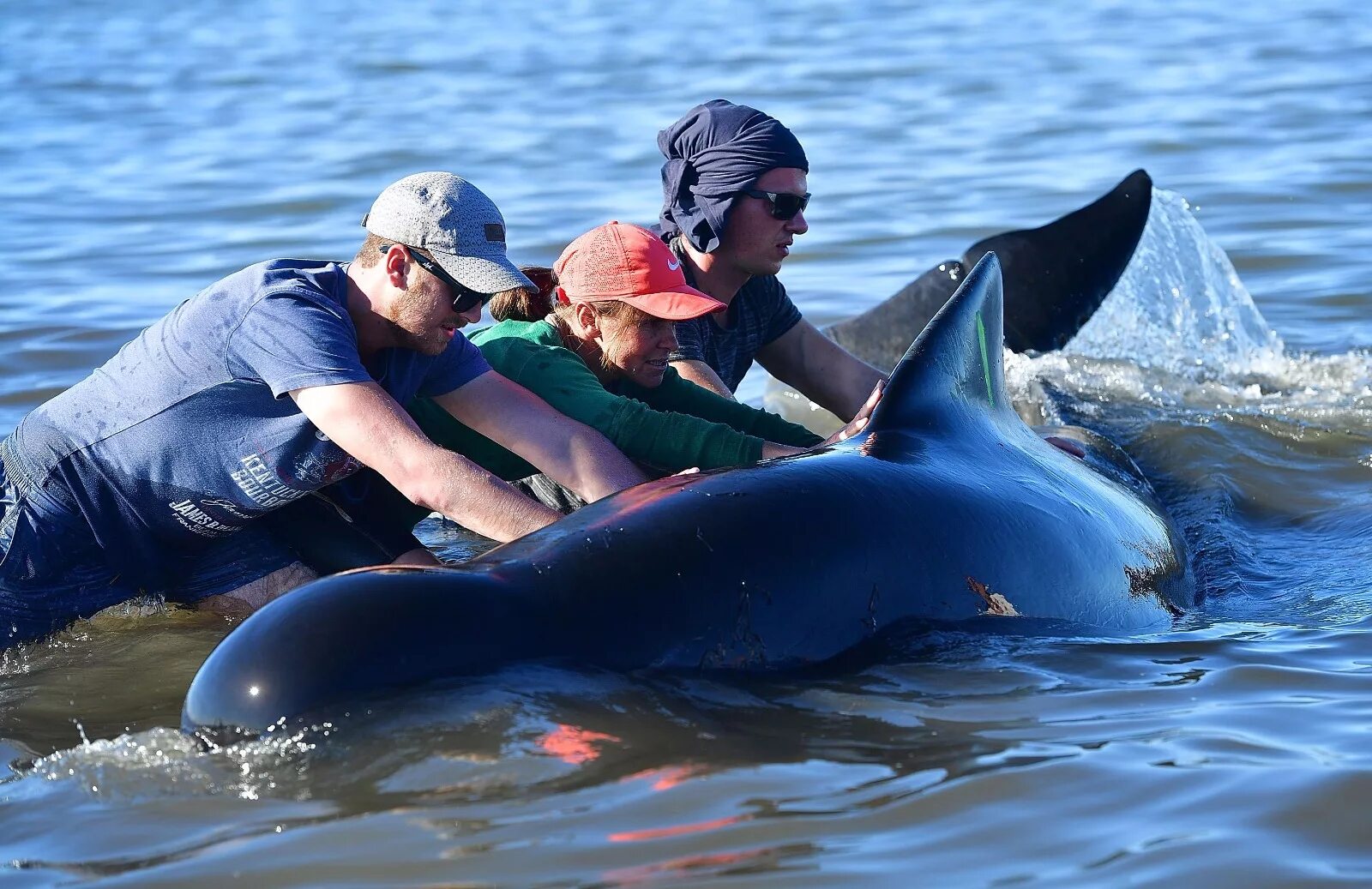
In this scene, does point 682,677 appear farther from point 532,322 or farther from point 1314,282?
point 1314,282

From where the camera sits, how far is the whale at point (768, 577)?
3.92 metres

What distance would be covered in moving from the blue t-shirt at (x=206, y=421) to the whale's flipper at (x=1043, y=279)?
13.2 feet

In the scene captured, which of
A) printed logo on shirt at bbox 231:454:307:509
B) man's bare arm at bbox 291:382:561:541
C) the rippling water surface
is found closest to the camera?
the rippling water surface

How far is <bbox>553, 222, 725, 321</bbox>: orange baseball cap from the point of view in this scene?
604cm

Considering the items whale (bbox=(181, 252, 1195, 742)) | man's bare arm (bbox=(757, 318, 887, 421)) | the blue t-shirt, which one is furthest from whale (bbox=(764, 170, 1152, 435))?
the blue t-shirt

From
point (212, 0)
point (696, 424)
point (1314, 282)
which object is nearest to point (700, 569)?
point (696, 424)

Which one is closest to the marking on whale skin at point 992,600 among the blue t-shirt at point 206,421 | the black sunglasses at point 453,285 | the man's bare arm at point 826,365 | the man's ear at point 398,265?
the black sunglasses at point 453,285

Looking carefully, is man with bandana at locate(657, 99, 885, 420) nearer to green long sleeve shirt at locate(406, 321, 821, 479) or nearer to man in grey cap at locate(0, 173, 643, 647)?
green long sleeve shirt at locate(406, 321, 821, 479)

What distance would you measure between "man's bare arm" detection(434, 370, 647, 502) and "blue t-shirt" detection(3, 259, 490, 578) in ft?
0.27

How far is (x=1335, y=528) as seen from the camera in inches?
293

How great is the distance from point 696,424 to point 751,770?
213 centimetres

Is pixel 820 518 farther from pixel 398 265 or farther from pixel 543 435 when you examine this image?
pixel 398 265

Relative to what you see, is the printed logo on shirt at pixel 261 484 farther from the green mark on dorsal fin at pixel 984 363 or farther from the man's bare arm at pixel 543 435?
the green mark on dorsal fin at pixel 984 363

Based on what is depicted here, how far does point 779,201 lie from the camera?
741 centimetres
